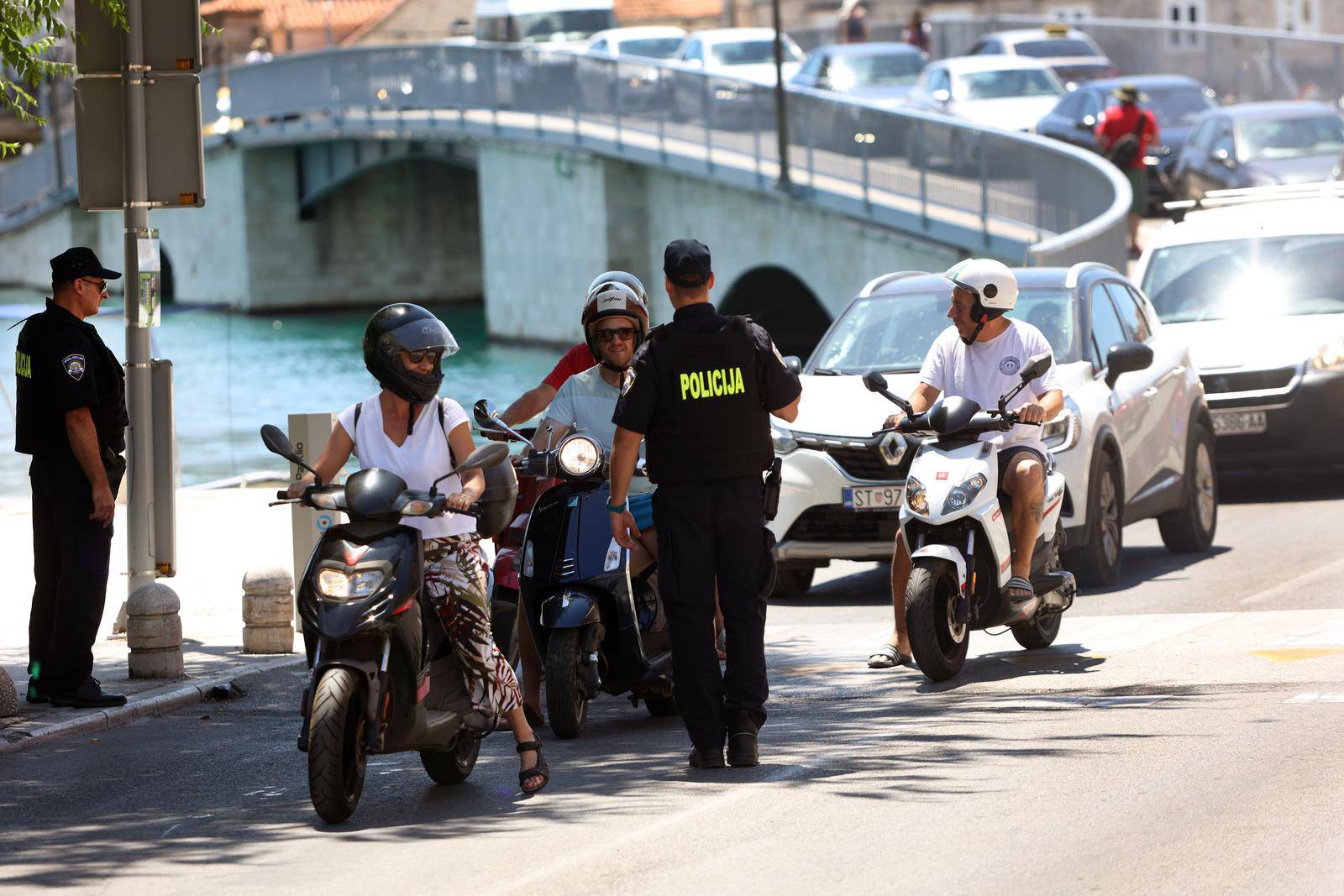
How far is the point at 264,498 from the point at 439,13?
81.9 m

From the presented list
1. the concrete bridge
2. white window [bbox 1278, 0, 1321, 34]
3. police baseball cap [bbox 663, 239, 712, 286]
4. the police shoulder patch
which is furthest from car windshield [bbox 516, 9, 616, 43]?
police baseball cap [bbox 663, 239, 712, 286]

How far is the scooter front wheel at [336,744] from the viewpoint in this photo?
6.87 m

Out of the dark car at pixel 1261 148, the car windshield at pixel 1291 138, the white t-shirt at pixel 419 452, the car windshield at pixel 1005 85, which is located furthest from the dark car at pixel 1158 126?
the white t-shirt at pixel 419 452

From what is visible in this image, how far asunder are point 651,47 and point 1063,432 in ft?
133

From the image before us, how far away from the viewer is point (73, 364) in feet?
30.8

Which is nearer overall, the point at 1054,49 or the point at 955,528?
the point at 955,528

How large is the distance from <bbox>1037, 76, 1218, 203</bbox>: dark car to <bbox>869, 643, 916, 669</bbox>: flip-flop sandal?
86.0 feet

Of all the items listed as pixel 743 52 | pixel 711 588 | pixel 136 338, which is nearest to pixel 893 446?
pixel 711 588

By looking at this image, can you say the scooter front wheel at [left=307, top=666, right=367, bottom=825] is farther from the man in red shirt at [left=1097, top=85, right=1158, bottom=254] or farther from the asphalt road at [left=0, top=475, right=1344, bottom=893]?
the man in red shirt at [left=1097, top=85, right=1158, bottom=254]

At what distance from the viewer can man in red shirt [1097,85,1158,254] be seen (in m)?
30.0

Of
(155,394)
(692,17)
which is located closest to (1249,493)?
(155,394)

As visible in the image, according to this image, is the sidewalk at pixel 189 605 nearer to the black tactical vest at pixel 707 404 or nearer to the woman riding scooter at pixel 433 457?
the woman riding scooter at pixel 433 457

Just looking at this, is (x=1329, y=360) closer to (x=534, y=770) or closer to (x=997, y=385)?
(x=997, y=385)

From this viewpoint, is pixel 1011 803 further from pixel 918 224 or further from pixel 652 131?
pixel 652 131
